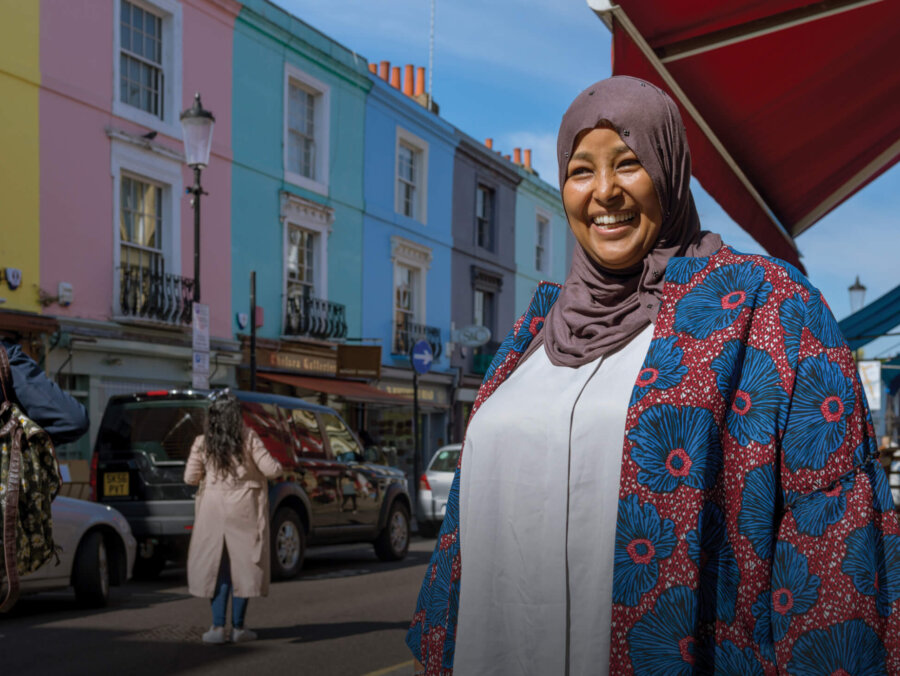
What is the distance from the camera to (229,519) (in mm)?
7387

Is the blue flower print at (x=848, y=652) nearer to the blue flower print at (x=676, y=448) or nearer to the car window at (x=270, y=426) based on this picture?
the blue flower print at (x=676, y=448)

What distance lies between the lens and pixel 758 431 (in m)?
1.57

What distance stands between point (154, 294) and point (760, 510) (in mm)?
16104

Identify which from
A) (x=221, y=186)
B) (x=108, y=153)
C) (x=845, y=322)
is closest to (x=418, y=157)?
(x=221, y=186)

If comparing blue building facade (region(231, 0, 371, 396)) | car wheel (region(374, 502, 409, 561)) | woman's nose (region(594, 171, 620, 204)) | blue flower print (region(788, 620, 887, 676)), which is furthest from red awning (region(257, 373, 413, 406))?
blue flower print (region(788, 620, 887, 676))

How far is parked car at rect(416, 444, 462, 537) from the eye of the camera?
1575 centimetres

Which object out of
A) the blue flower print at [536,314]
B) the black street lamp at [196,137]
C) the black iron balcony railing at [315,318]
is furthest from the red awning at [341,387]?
the blue flower print at [536,314]

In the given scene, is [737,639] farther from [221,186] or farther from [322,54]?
[322,54]

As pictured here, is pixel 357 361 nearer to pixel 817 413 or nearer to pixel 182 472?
pixel 182 472

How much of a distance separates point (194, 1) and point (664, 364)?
18.4 meters

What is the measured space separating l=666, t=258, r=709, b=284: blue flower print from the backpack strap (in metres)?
2.24

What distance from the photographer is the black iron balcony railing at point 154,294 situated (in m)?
16.3

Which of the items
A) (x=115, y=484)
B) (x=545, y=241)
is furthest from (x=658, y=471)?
(x=545, y=241)

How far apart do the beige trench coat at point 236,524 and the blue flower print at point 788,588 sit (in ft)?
20.2
